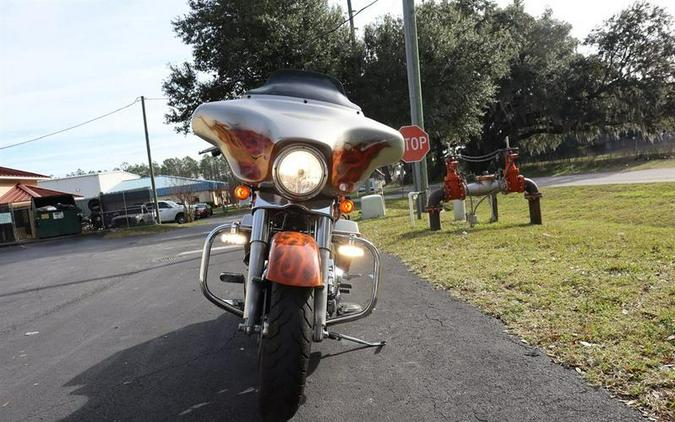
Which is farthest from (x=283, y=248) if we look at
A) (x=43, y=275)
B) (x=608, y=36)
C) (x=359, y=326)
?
(x=608, y=36)

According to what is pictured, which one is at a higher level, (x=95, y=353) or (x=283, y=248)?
(x=283, y=248)

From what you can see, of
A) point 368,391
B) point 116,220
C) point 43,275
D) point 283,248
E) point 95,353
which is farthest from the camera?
point 116,220

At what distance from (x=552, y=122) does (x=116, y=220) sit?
3168 centimetres

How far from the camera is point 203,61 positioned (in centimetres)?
2247

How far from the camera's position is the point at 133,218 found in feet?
101

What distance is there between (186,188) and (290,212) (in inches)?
1624

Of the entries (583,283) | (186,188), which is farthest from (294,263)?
(186,188)

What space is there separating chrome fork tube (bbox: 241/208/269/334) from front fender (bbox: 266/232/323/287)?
7.4 inches

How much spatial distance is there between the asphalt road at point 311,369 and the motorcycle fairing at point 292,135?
1.31 m

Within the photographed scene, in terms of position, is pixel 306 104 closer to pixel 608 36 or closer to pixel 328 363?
pixel 328 363

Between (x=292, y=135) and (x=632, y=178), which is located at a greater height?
(x=292, y=135)

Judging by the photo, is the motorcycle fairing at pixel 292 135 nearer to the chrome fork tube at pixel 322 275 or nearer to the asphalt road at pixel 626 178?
the chrome fork tube at pixel 322 275

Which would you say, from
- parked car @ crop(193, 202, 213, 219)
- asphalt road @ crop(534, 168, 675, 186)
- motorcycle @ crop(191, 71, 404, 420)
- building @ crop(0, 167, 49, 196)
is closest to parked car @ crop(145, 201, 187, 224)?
parked car @ crop(193, 202, 213, 219)

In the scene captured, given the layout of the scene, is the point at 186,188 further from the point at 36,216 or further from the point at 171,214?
the point at 36,216
